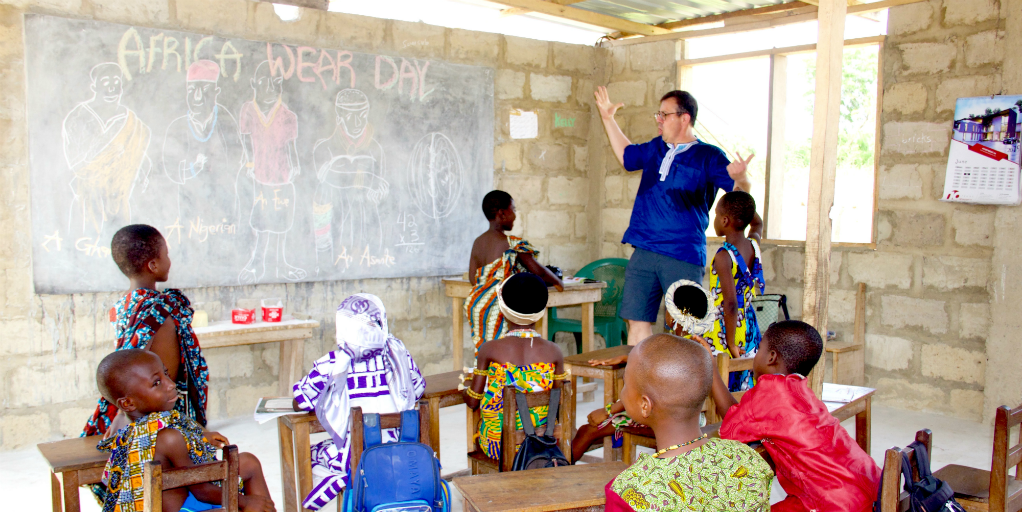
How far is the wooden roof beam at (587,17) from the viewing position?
5.60m

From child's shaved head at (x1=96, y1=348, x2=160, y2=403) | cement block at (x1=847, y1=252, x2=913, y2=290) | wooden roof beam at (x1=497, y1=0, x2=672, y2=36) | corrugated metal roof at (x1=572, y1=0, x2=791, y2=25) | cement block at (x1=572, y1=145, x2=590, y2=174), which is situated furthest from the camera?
cement block at (x1=572, y1=145, x2=590, y2=174)

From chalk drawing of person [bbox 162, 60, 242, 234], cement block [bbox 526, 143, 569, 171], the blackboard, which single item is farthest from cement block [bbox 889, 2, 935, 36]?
chalk drawing of person [bbox 162, 60, 242, 234]

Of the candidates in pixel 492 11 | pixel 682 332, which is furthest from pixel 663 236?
pixel 492 11

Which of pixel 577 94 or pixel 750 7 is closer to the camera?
pixel 750 7

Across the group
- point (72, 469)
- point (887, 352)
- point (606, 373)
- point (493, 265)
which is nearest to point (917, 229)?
point (887, 352)

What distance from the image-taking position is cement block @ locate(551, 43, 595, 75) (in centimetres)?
623

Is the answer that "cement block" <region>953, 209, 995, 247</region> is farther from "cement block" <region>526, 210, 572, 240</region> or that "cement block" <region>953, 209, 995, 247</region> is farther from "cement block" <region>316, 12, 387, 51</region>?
"cement block" <region>316, 12, 387, 51</region>

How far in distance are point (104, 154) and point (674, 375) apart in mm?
3741

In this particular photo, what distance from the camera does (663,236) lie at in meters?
4.04

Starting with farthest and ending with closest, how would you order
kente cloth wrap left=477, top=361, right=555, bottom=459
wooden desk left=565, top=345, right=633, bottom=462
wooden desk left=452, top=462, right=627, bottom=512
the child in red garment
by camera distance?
wooden desk left=565, top=345, right=633, bottom=462
kente cloth wrap left=477, top=361, right=555, bottom=459
the child in red garment
wooden desk left=452, top=462, right=627, bottom=512

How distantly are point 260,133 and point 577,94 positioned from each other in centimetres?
261

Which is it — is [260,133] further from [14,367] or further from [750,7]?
[750,7]

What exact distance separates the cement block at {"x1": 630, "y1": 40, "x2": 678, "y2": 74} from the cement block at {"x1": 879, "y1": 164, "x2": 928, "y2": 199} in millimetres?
1752

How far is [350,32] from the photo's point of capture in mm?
5176
